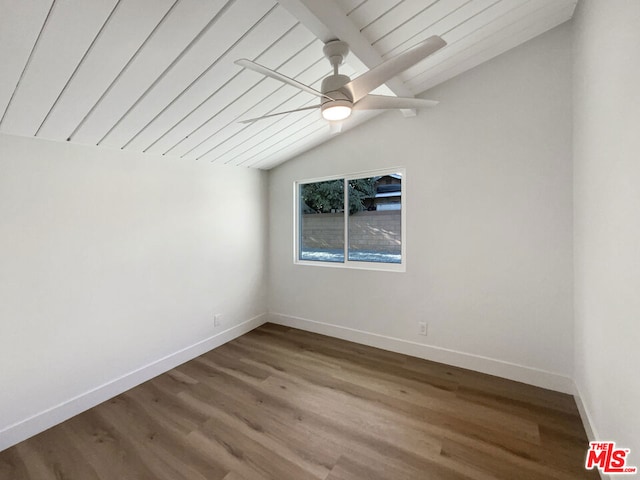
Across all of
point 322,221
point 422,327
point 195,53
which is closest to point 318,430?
point 422,327

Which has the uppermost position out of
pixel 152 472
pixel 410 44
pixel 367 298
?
pixel 410 44

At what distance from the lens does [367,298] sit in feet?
10.4

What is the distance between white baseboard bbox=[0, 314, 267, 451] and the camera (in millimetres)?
1836

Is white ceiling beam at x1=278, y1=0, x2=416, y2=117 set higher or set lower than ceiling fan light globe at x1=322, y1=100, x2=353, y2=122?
higher

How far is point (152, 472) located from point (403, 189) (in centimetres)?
296

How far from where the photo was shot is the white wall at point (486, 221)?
222 cm

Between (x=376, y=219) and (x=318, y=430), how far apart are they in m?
2.14

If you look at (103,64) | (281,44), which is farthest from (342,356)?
(103,64)

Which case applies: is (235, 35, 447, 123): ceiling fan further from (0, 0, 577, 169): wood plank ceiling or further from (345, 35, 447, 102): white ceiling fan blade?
(0, 0, 577, 169): wood plank ceiling

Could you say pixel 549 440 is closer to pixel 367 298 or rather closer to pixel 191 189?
pixel 367 298

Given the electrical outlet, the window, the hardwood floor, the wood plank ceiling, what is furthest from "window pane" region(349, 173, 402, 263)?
the hardwood floor

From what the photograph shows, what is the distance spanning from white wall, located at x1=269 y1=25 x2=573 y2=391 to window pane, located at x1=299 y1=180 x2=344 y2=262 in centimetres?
38

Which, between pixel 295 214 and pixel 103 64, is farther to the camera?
pixel 295 214

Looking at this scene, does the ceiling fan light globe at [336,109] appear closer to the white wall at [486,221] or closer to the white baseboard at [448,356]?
the white wall at [486,221]
